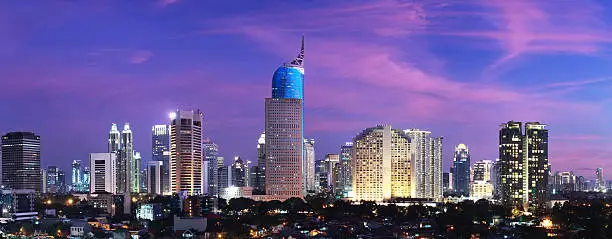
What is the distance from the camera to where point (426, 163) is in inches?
2672

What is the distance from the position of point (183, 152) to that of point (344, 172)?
1721cm

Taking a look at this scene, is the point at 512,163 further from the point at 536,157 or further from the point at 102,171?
the point at 102,171

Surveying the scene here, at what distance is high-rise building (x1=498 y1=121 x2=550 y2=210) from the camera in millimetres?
58469

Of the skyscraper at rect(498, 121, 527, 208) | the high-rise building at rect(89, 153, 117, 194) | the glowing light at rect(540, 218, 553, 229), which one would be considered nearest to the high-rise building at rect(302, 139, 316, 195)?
the high-rise building at rect(89, 153, 117, 194)

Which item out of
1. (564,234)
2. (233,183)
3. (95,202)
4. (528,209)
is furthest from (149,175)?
(564,234)

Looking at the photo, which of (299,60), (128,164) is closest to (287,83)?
(299,60)

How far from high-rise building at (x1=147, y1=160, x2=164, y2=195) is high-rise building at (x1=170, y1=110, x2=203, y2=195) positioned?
842 centimetres

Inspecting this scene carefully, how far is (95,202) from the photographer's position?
52.0 m

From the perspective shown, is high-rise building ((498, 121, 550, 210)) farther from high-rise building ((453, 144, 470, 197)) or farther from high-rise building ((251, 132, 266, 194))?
high-rise building ((453, 144, 470, 197))

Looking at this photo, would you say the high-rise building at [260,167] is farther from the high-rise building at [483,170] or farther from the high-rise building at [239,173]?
the high-rise building at [483,170]

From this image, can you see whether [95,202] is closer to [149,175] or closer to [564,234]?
[149,175]

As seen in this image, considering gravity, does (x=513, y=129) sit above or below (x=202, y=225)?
above

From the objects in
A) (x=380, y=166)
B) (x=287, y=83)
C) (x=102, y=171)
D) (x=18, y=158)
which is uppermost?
(x=287, y=83)

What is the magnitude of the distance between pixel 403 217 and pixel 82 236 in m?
18.0
